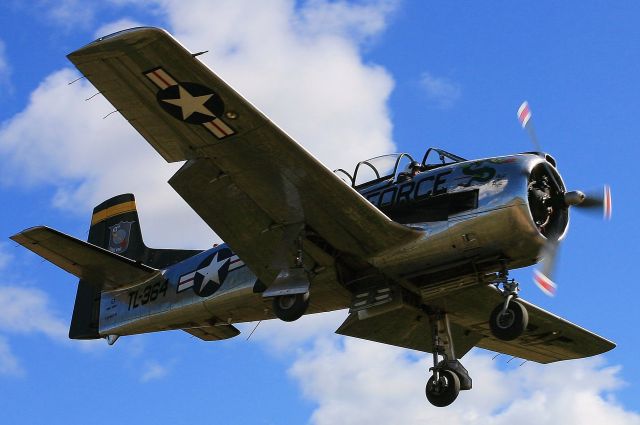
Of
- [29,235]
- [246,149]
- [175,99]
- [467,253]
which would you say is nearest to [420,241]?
[467,253]

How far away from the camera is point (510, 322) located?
14.0 m

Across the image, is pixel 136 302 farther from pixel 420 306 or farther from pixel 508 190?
pixel 508 190

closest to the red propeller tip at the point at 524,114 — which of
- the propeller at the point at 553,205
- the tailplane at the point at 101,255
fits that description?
the propeller at the point at 553,205

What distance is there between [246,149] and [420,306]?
4144mm

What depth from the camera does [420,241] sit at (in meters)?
13.9

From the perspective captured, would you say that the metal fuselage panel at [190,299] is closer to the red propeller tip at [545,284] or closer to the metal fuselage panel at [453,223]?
the metal fuselage panel at [453,223]

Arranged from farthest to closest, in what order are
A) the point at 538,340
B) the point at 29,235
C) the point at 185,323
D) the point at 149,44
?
the point at 538,340 < the point at 185,323 < the point at 29,235 < the point at 149,44

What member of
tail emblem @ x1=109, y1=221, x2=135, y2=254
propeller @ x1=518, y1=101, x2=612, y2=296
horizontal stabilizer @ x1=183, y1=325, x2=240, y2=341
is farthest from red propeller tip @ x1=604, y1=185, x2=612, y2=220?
tail emblem @ x1=109, y1=221, x2=135, y2=254

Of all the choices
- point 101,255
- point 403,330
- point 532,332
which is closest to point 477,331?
point 532,332

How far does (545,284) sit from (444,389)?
7.37 ft

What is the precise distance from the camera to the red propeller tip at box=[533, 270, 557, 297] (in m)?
14.5

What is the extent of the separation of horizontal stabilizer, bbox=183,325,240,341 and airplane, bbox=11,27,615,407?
753 millimetres

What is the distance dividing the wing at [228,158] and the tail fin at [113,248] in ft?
11.3

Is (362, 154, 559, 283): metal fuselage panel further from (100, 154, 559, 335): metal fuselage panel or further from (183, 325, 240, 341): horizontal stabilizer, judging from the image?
(183, 325, 240, 341): horizontal stabilizer
